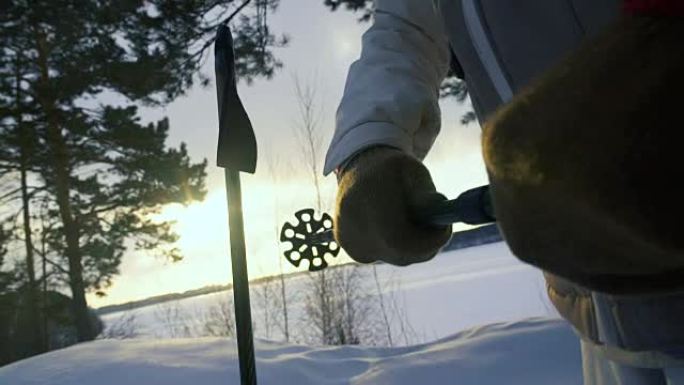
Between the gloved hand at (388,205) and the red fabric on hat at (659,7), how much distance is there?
365 millimetres

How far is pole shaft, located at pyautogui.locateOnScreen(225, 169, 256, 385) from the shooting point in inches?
34.9

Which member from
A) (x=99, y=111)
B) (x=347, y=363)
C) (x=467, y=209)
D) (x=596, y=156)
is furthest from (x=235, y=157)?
(x=99, y=111)

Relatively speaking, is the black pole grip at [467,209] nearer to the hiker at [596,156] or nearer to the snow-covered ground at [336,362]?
the hiker at [596,156]

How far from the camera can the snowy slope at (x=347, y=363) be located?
9.50ft

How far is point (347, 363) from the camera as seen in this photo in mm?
3514

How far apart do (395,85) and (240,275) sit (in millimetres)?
366

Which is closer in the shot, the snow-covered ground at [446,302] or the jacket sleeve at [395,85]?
the jacket sleeve at [395,85]

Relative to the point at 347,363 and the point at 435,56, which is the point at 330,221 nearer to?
the point at 435,56

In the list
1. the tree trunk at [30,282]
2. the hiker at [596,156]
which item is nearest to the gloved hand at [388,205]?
Result: the hiker at [596,156]

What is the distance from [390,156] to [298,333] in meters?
7.00

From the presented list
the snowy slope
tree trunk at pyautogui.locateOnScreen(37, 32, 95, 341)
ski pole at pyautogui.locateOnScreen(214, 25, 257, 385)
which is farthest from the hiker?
tree trunk at pyautogui.locateOnScreen(37, 32, 95, 341)

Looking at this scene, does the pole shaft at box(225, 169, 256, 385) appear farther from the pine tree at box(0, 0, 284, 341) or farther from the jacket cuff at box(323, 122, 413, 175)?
the pine tree at box(0, 0, 284, 341)

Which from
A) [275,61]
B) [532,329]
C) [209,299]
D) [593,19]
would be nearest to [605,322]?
[593,19]

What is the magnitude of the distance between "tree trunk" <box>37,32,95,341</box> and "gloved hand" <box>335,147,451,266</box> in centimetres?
868
